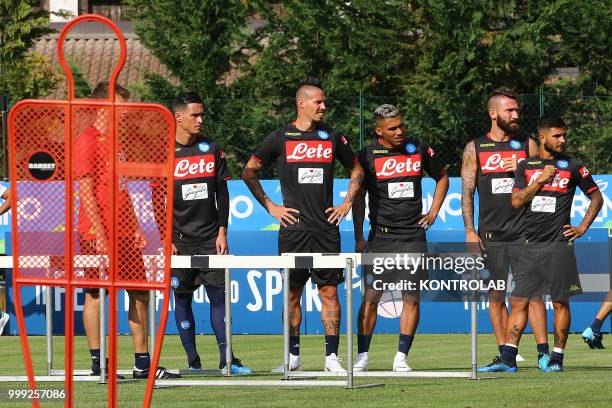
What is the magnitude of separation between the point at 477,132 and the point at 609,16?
4.07 m

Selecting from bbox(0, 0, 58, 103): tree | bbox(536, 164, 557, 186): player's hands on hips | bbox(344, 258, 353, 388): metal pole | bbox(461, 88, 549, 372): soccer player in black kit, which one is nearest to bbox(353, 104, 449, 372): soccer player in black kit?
bbox(461, 88, 549, 372): soccer player in black kit

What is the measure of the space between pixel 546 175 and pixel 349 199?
1.61 metres

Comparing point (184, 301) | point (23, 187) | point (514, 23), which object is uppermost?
point (514, 23)

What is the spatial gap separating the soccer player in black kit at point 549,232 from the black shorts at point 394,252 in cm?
89

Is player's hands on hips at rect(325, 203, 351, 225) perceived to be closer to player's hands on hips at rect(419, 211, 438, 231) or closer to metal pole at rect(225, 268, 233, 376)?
player's hands on hips at rect(419, 211, 438, 231)

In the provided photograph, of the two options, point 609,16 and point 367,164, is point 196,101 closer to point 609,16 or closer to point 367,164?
point 367,164

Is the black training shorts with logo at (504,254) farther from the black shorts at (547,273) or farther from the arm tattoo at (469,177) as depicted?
the arm tattoo at (469,177)

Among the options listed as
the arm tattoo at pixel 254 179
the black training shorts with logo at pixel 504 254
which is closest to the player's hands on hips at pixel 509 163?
the black training shorts with logo at pixel 504 254

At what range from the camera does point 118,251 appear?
6.89 metres

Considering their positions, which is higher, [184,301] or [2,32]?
[2,32]

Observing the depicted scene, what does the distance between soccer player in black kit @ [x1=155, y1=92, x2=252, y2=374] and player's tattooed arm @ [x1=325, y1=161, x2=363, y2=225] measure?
959 mm

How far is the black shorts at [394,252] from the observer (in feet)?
35.4

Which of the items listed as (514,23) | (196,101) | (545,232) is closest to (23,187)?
(196,101)

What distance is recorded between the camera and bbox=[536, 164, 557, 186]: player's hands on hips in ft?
37.2
